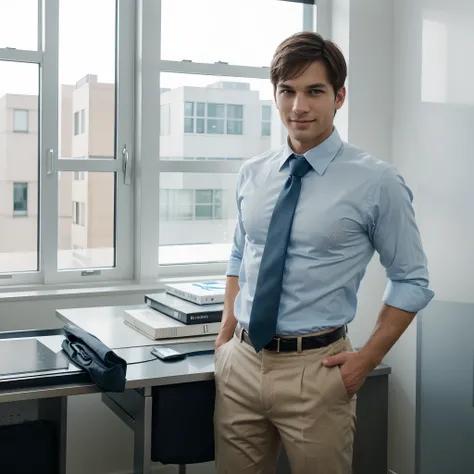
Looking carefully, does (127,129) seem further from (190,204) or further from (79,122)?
(190,204)

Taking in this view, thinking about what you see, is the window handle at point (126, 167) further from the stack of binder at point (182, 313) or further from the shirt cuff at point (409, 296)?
the shirt cuff at point (409, 296)

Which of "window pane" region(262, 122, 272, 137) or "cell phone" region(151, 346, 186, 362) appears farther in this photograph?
"window pane" region(262, 122, 272, 137)

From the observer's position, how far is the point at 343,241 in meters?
1.85

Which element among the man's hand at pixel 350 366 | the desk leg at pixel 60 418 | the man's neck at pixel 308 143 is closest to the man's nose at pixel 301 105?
the man's neck at pixel 308 143

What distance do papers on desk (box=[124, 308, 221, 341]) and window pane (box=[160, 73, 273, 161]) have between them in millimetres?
1027

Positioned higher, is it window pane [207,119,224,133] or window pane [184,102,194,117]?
window pane [184,102,194,117]

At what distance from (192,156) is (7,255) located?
0.93 m

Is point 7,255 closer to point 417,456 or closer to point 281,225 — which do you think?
point 281,225

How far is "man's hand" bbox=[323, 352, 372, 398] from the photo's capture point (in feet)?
6.01

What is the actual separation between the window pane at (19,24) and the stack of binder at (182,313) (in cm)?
123

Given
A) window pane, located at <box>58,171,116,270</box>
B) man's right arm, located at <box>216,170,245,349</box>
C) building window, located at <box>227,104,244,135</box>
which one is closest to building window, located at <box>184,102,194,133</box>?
building window, located at <box>227,104,244,135</box>

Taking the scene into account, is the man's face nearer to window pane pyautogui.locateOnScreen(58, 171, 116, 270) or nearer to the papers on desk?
the papers on desk

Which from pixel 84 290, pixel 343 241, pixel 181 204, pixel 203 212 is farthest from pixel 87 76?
pixel 343 241

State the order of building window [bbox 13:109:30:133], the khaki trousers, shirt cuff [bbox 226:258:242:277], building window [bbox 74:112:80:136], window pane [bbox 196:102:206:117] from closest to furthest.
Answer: the khaki trousers → shirt cuff [bbox 226:258:242:277] → building window [bbox 13:109:30:133] → building window [bbox 74:112:80:136] → window pane [bbox 196:102:206:117]
